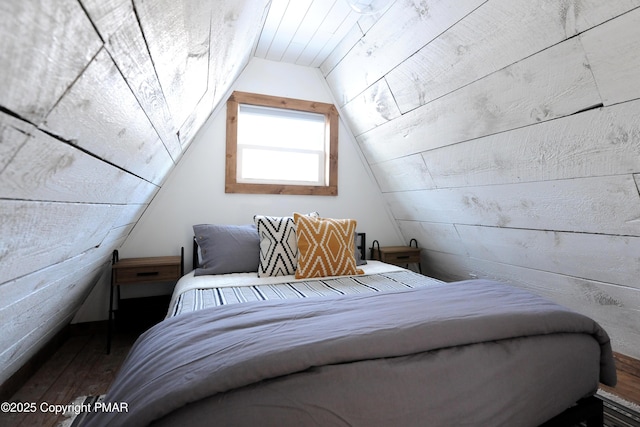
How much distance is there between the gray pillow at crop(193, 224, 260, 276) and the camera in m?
2.07

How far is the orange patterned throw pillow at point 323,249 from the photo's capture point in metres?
2.01

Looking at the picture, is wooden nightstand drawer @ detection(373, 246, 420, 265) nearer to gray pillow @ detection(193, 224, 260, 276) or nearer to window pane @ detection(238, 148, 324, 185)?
window pane @ detection(238, 148, 324, 185)

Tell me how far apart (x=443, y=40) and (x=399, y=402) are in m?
1.60

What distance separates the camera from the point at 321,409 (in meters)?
0.75

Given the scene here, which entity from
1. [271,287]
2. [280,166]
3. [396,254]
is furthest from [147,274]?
[396,254]

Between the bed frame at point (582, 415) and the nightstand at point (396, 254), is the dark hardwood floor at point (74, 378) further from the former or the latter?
the nightstand at point (396, 254)

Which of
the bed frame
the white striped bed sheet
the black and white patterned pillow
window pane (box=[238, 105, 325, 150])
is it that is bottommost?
the bed frame

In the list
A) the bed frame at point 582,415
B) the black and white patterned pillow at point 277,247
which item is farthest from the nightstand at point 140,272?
the bed frame at point 582,415

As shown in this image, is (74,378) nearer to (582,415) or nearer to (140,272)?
(140,272)

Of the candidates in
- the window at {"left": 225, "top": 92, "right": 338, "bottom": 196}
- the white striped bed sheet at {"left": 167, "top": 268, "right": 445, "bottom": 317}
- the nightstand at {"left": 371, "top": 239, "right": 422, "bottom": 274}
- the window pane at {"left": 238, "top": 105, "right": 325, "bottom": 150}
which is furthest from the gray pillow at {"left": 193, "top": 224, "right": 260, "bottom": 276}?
the nightstand at {"left": 371, "top": 239, "right": 422, "bottom": 274}

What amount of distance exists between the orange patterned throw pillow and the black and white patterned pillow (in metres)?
0.06

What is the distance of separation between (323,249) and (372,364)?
48.0 inches

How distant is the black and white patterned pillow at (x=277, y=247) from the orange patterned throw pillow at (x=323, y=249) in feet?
0.19

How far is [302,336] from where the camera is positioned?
89 centimetres
